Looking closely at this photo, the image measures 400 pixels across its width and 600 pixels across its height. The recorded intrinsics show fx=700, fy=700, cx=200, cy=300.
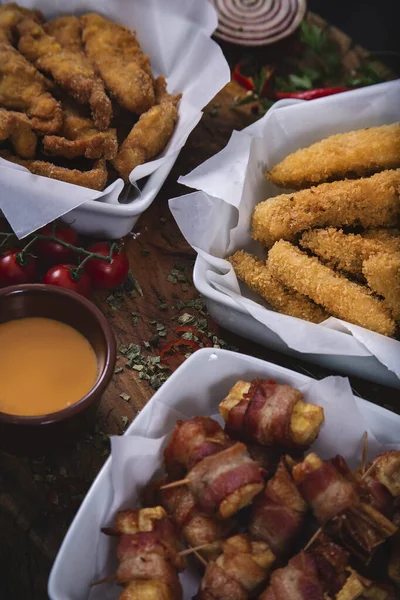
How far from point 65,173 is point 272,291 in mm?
840

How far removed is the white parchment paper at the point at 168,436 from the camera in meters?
1.81

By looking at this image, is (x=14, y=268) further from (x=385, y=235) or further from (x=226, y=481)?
(x=385, y=235)

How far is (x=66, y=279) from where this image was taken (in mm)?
2373

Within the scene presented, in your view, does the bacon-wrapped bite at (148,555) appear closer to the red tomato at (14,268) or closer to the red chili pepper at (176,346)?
the red chili pepper at (176,346)

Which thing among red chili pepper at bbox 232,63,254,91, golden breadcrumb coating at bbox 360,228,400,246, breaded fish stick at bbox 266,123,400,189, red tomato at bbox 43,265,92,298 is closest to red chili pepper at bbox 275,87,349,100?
red chili pepper at bbox 232,63,254,91

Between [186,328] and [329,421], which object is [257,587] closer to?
[329,421]

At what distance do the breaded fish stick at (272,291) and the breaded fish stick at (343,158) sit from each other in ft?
1.27

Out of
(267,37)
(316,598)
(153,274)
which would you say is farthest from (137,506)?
(267,37)

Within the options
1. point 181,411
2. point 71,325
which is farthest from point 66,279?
point 181,411

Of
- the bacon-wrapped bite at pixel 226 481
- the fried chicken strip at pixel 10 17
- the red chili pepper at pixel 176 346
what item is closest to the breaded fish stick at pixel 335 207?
the red chili pepper at pixel 176 346

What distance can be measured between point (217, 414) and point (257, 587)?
1.71ft

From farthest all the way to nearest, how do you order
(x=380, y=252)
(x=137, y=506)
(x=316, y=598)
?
1. (x=380, y=252)
2. (x=137, y=506)
3. (x=316, y=598)

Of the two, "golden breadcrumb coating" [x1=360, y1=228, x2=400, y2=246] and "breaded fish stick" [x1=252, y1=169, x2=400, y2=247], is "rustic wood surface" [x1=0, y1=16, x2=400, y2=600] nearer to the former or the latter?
"breaded fish stick" [x1=252, y1=169, x2=400, y2=247]

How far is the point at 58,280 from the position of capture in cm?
Result: 237
